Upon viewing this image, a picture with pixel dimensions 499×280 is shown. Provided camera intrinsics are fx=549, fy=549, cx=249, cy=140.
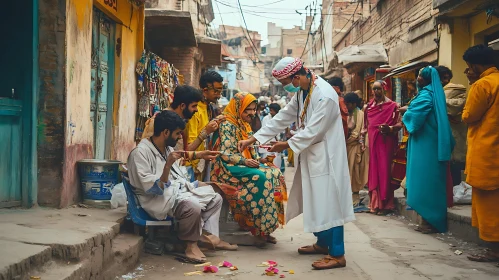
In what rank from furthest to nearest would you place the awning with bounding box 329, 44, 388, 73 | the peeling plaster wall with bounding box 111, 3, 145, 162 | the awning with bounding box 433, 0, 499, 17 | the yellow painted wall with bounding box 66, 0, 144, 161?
the awning with bounding box 329, 44, 388, 73 < the awning with bounding box 433, 0, 499, 17 < the peeling plaster wall with bounding box 111, 3, 145, 162 < the yellow painted wall with bounding box 66, 0, 144, 161

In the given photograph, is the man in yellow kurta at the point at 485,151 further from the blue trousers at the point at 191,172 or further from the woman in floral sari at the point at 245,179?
the blue trousers at the point at 191,172

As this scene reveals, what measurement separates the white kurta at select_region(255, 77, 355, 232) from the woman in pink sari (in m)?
3.21

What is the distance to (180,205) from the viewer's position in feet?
16.2

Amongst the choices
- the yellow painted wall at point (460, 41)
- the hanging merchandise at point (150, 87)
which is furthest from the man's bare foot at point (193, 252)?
the yellow painted wall at point (460, 41)

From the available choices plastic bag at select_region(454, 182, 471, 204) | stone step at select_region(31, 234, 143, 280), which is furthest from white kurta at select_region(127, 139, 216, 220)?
plastic bag at select_region(454, 182, 471, 204)

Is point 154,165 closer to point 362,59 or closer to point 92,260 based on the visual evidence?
point 92,260

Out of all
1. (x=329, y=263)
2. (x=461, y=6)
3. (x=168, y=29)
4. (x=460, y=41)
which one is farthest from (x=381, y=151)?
(x=168, y=29)

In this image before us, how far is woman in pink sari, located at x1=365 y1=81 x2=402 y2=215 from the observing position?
8266 millimetres

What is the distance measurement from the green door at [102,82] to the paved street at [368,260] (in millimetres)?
2618

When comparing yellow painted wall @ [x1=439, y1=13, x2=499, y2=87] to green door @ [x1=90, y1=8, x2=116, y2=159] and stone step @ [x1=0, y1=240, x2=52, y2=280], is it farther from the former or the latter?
stone step @ [x1=0, y1=240, x2=52, y2=280]

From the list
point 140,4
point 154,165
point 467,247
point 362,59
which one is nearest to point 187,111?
point 154,165

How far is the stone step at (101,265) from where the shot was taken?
344 cm

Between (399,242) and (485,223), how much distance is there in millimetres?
1216

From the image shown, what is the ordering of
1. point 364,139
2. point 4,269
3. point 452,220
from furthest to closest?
point 364,139, point 452,220, point 4,269
